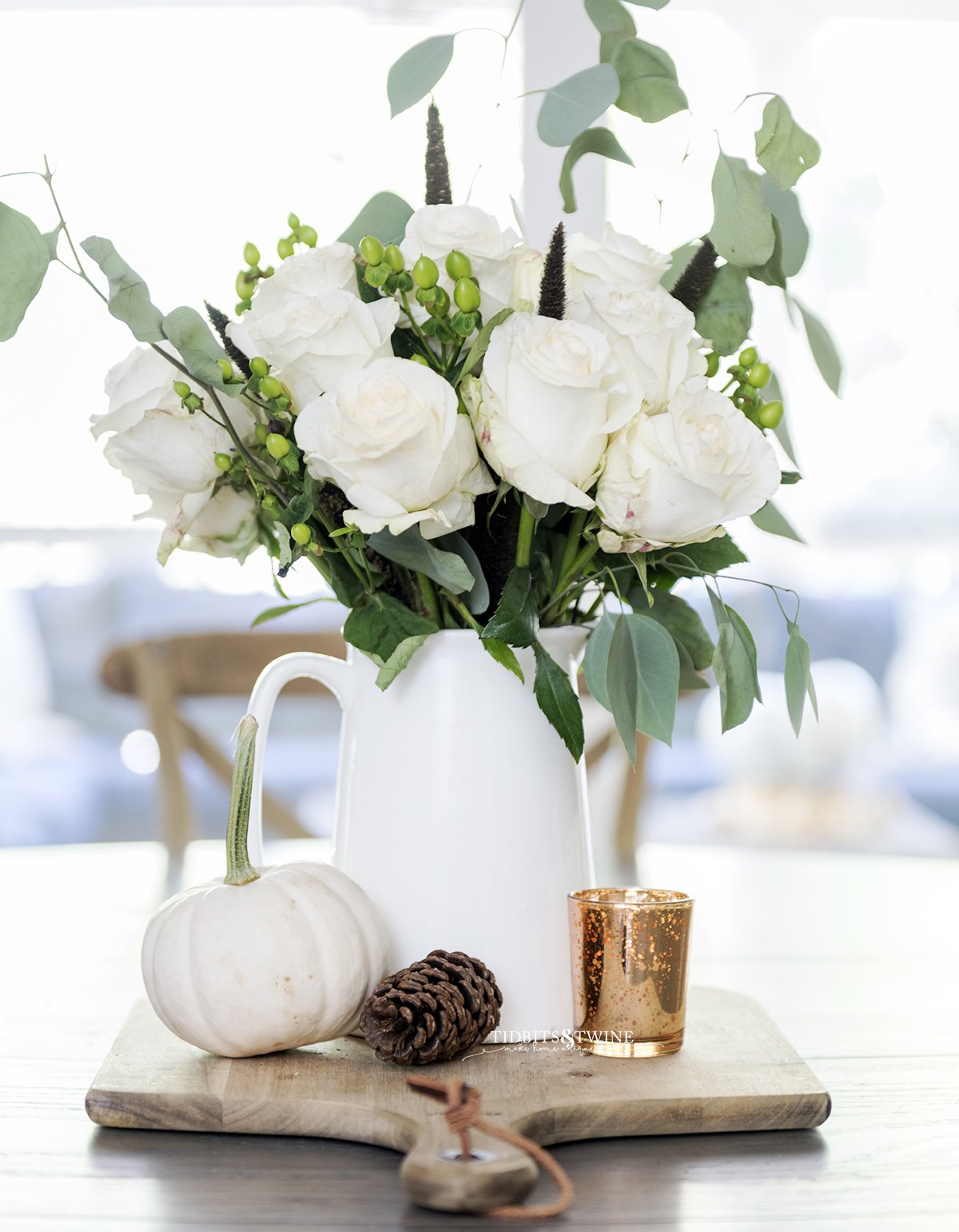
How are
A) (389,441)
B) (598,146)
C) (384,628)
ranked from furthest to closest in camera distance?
(598,146) < (384,628) < (389,441)

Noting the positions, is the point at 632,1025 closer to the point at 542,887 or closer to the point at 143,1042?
the point at 542,887

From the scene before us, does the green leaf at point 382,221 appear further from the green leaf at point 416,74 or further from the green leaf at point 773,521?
the green leaf at point 773,521

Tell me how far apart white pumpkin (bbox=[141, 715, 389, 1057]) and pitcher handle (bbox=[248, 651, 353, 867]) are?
7cm

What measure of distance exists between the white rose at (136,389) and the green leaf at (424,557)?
134 mm

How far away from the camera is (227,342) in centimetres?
67

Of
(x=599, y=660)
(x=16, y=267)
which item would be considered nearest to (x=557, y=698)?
(x=599, y=660)

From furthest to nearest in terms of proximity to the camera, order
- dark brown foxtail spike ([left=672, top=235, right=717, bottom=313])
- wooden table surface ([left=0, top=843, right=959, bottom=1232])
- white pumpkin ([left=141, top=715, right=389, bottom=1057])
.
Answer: dark brown foxtail spike ([left=672, top=235, right=717, bottom=313]) < white pumpkin ([left=141, top=715, right=389, bottom=1057]) < wooden table surface ([left=0, top=843, right=959, bottom=1232])

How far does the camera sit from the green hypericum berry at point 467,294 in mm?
613

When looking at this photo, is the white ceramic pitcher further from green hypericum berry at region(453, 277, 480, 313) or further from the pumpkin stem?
green hypericum berry at region(453, 277, 480, 313)

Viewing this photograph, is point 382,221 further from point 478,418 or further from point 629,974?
point 629,974

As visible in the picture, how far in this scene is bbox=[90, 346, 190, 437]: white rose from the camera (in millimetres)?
659

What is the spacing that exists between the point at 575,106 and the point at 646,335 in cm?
16

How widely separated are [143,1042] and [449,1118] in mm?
258

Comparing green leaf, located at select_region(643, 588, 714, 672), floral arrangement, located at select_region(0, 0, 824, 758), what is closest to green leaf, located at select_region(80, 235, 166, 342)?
floral arrangement, located at select_region(0, 0, 824, 758)
